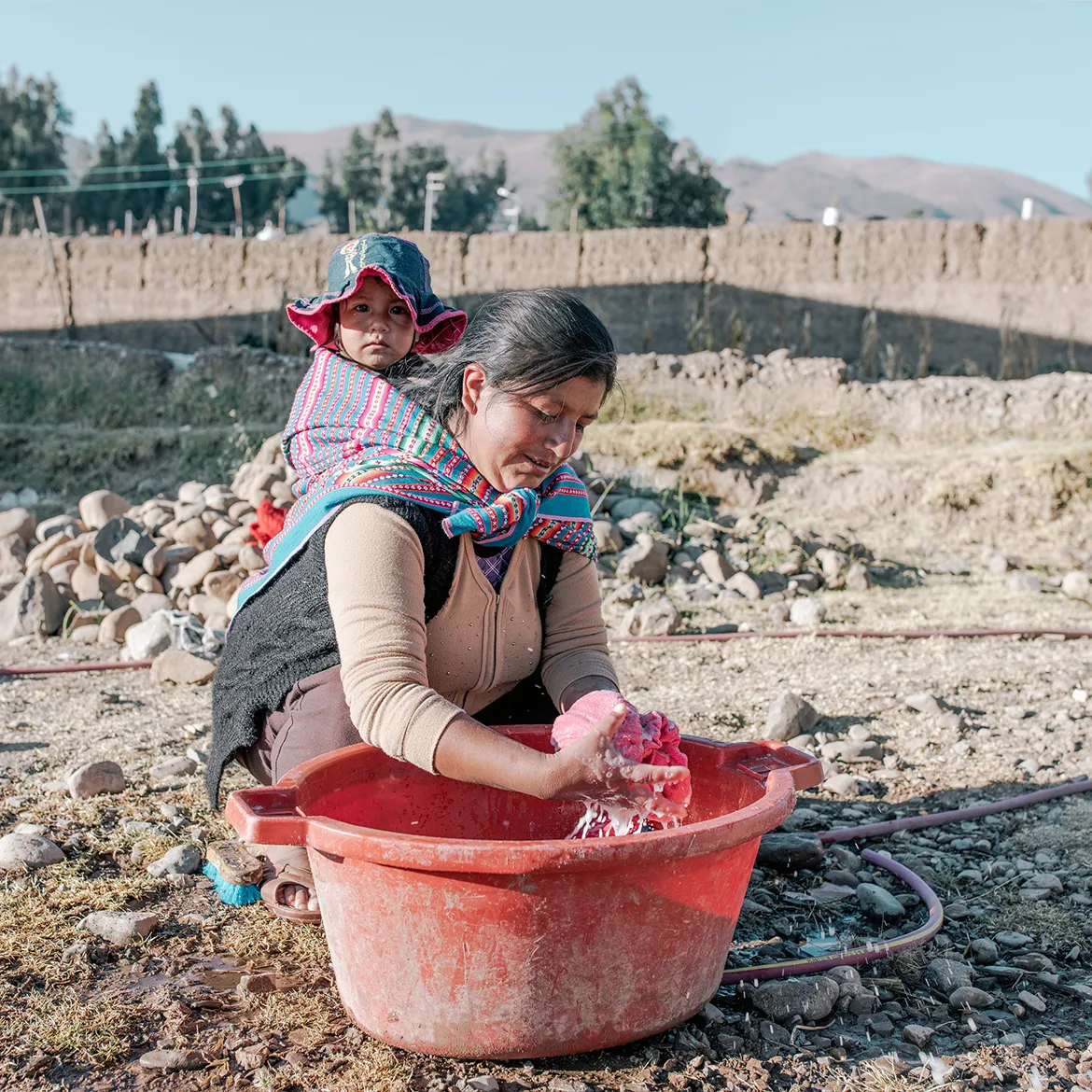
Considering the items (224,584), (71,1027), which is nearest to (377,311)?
(71,1027)

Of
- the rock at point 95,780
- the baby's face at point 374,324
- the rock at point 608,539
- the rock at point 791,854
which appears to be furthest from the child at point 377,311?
the rock at point 608,539

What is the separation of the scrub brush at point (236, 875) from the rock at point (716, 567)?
3.48m

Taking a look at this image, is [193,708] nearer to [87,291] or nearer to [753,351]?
[753,351]

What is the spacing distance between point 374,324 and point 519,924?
1.61 meters

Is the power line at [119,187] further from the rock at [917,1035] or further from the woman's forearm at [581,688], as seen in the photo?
the rock at [917,1035]

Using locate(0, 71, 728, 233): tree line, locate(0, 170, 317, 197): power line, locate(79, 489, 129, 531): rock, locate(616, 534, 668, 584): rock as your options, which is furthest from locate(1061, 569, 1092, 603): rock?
locate(0, 170, 317, 197): power line

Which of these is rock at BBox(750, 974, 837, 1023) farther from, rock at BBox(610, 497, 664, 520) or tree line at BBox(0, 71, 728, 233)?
tree line at BBox(0, 71, 728, 233)

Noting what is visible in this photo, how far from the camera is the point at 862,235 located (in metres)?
9.45

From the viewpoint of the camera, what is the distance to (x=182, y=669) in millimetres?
4230

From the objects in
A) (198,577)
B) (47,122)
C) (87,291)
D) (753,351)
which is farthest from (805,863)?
(47,122)

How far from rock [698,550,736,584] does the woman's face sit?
11.8 feet

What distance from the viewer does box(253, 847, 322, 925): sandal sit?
2188mm

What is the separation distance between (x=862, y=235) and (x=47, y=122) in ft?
108

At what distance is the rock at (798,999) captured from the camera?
1.94 meters
